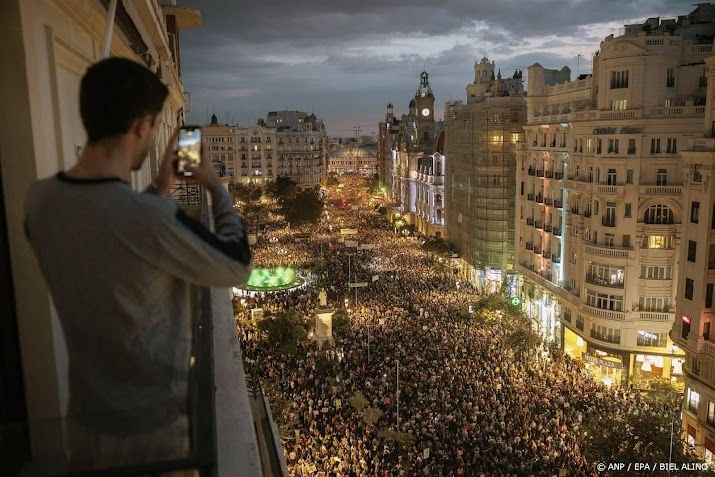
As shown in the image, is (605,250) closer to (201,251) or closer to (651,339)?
(651,339)

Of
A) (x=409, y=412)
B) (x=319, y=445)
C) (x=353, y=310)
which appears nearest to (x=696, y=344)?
(x=409, y=412)

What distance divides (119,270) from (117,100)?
63 cm

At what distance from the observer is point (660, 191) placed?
28594mm

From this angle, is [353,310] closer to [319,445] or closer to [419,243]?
[319,445]

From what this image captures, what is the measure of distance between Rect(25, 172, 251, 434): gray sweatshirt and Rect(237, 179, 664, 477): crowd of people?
1563 centimetres

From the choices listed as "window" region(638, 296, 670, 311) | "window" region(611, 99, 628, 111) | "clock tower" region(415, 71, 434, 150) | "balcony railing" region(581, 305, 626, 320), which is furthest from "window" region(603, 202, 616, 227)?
"clock tower" region(415, 71, 434, 150)

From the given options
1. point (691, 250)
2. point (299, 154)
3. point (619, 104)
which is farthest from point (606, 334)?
point (299, 154)

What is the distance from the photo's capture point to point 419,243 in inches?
2630

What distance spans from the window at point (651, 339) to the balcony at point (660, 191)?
6.33m

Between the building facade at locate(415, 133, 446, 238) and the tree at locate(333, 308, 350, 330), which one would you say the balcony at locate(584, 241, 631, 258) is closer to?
the tree at locate(333, 308, 350, 330)

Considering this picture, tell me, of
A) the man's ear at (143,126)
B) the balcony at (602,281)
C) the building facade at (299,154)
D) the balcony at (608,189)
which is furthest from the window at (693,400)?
the building facade at (299,154)

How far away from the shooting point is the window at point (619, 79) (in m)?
29.4

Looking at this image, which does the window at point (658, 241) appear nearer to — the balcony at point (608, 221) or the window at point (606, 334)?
the balcony at point (608, 221)

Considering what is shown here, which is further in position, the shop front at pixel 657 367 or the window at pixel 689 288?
the shop front at pixel 657 367
